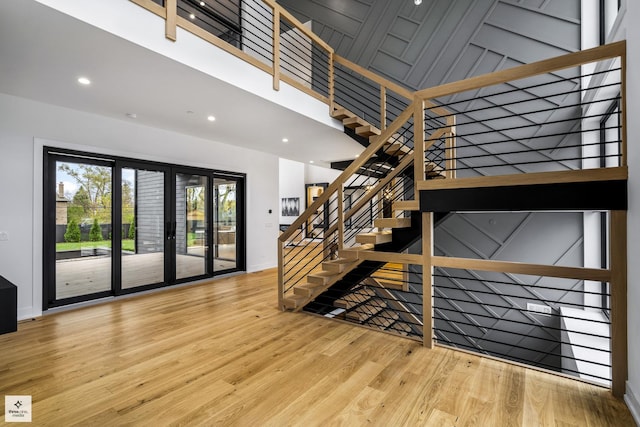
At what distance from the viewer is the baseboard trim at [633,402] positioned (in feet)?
6.07

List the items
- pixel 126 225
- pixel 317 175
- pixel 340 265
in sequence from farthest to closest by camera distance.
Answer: pixel 317 175 → pixel 126 225 → pixel 340 265

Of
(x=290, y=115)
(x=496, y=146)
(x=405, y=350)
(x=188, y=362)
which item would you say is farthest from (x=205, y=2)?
(x=405, y=350)

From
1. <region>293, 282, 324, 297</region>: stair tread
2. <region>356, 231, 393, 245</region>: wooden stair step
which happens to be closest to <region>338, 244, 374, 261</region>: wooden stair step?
<region>356, 231, 393, 245</region>: wooden stair step

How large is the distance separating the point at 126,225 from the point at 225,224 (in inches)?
74.0

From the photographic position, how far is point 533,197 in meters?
2.38

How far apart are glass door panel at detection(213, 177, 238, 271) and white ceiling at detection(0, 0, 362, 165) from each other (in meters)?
1.16

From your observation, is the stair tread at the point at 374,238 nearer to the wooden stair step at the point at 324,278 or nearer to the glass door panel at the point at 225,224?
the wooden stair step at the point at 324,278

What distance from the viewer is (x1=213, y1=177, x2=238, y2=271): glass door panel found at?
20.6 ft

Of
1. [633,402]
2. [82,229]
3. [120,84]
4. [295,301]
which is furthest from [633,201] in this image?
[82,229]

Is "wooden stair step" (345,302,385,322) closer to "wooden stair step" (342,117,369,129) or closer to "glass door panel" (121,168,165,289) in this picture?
"wooden stair step" (342,117,369,129)

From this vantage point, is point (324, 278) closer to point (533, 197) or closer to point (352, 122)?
point (533, 197)

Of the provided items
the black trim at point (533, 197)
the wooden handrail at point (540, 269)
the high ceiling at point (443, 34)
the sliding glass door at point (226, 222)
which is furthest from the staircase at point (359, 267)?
the sliding glass door at point (226, 222)

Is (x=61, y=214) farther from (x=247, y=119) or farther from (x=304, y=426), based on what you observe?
(x=304, y=426)

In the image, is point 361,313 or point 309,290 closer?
point 309,290
